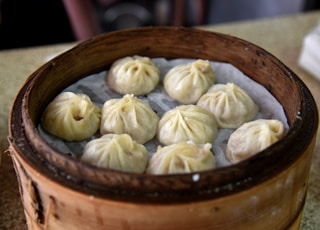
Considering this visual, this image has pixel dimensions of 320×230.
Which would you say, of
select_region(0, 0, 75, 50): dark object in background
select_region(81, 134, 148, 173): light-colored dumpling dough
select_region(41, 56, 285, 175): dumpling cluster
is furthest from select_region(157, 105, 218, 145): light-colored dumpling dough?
select_region(0, 0, 75, 50): dark object in background

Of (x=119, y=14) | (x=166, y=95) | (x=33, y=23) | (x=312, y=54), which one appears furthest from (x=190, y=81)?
(x=119, y=14)

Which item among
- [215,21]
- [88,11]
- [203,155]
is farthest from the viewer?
[215,21]

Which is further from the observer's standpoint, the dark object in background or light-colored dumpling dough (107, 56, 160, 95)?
the dark object in background

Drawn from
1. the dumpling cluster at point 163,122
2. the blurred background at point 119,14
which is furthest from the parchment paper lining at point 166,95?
the blurred background at point 119,14

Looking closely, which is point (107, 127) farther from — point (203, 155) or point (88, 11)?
point (88, 11)

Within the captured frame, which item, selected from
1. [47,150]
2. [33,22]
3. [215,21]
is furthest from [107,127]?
[215,21]

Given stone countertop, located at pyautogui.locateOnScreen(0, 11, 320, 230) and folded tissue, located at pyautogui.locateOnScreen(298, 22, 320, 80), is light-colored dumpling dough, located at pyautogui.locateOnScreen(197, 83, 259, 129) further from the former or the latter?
folded tissue, located at pyautogui.locateOnScreen(298, 22, 320, 80)
